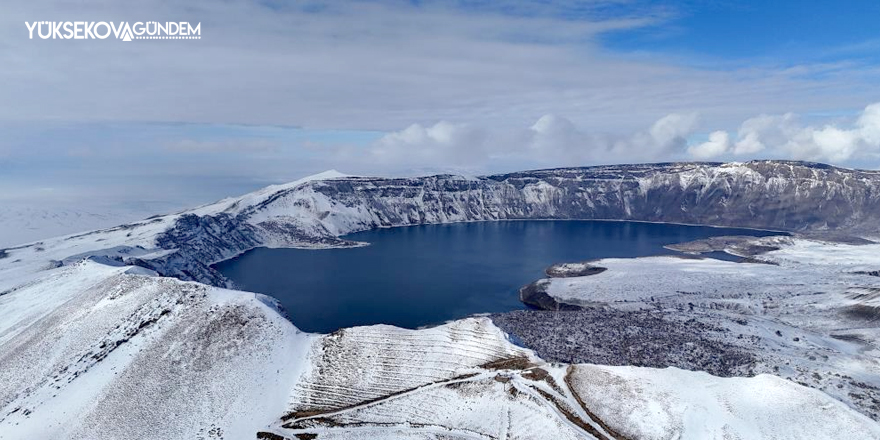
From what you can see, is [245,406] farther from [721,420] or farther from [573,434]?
[721,420]

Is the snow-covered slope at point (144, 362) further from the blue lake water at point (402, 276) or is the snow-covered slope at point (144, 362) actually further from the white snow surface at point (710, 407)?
the white snow surface at point (710, 407)

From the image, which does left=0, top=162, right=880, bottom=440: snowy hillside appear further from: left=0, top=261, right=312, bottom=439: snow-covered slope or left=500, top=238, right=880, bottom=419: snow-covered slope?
left=500, top=238, right=880, bottom=419: snow-covered slope

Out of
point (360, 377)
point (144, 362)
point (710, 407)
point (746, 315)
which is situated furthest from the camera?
point (746, 315)

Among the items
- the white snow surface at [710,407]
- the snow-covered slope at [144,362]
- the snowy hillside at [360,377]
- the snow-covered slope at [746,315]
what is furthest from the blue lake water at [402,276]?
the white snow surface at [710,407]

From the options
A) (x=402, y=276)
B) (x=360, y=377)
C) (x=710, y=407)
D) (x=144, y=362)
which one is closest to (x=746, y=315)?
(x=710, y=407)

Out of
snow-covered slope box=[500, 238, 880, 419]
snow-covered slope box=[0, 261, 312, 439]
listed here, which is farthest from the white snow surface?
snow-covered slope box=[0, 261, 312, 439]

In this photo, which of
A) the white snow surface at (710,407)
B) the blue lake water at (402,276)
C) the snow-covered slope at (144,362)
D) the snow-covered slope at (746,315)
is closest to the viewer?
the white snow surface at (710,407)

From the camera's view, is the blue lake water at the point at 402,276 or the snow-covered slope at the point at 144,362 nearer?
the snow-covered slope at the point at 144,362

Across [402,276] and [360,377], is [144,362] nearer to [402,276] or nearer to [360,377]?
[360,377]
